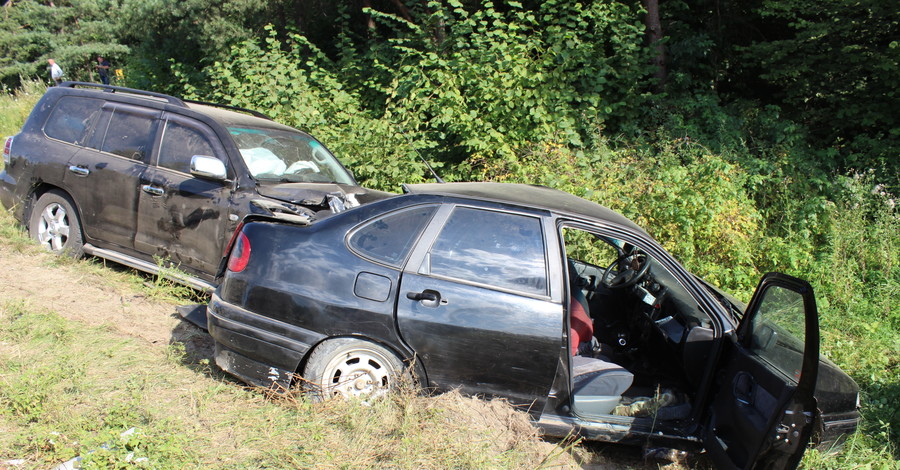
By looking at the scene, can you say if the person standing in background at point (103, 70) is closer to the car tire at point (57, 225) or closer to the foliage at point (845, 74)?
the car tire at point (57, 225)

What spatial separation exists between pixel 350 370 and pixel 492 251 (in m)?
1.13

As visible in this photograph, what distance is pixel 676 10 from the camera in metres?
11.8

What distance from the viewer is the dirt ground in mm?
3572

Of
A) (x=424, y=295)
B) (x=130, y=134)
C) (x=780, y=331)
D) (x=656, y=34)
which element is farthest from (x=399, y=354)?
(x=656, y=34)

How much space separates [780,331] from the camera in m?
3.52

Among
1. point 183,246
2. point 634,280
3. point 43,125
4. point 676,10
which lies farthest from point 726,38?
point 43,125

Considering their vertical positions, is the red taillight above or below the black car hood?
below

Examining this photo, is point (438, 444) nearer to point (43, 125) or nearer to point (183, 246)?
point (183, 246)

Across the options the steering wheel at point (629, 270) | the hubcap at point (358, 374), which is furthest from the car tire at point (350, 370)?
the steering wheel at point (629, 270)

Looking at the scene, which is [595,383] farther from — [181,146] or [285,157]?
[181,146]

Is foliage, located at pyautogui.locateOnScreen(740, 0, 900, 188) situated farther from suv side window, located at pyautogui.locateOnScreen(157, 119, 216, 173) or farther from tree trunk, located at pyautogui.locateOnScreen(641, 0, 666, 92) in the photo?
suv side window, located at pyautogui.locateOnScreen(157, 119, 216, 173)

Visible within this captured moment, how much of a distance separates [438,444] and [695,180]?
5.64 meters

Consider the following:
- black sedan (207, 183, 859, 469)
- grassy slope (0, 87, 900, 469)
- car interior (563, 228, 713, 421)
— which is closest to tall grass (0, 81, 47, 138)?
grassy slope (0, 87, 900, 469)

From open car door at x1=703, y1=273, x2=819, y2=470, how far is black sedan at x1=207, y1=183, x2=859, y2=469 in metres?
0.01
